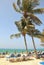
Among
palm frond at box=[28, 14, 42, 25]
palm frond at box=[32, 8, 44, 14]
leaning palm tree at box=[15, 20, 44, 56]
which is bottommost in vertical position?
leaning palm tree at box=[15, 20, 44, 56]

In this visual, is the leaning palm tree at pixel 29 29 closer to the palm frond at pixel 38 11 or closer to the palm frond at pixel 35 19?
the palm frond at pixel 35 19

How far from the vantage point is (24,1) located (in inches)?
964

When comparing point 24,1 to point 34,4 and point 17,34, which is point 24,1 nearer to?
point 34,4

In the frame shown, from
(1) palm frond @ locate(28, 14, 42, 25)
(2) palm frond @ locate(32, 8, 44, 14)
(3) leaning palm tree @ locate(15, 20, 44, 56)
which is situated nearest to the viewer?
(3) leaning palm tree @ locate(15, 20, 44, 56)

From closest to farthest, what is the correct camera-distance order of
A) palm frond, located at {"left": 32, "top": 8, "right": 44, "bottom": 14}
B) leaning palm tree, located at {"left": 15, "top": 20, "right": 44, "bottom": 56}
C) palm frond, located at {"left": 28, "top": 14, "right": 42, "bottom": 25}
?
leaning palm tree, located at {"left": 15, "top": 20, "right": 44, "bottom": 56}
palm frond, located at {"left": 28, "top": 14, "right": 42, "bottom": 25}
palm frond, located at {"left": 32, "top": 8, "right": 44, "bottom": 14}

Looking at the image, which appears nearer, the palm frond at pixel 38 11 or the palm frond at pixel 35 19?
the palm frond at pixel 35 19

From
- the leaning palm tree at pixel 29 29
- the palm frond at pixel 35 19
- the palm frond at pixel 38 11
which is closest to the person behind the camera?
the leaning palm tree at pixel 29 29

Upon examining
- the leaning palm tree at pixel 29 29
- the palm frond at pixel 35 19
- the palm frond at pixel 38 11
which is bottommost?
the leaning palm tree at pixel 29 29

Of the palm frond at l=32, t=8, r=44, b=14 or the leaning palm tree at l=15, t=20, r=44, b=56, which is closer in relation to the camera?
the leaning palm tree at l=15, t=20, r=44, b=56

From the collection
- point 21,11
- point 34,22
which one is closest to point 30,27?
point 34,22

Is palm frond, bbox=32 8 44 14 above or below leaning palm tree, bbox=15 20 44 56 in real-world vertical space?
above

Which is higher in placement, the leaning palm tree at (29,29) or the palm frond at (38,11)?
the palm frond at (38,11)

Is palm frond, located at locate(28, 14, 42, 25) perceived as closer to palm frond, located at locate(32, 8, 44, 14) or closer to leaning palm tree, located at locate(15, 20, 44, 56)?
leaning palm tree, located at locate(15, 20, 44, 56)

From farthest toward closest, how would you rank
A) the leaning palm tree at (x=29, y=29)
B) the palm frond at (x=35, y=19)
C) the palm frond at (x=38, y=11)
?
the palm frond at (x=38, y=11), the palm frond at (x=35, y=19), the leaning palm tree at (x=29, y=29)
